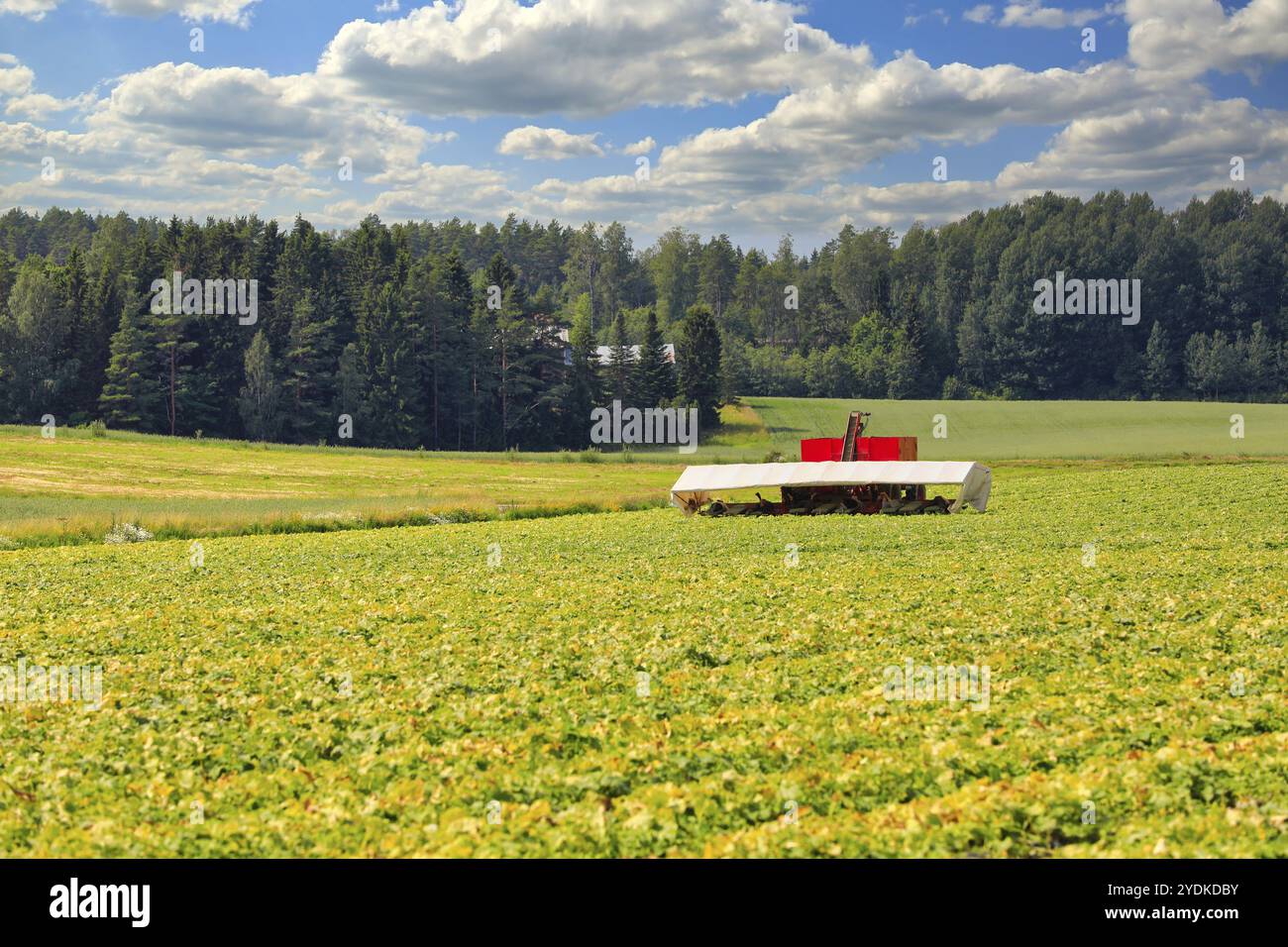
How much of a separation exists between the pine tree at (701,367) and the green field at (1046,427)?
7.24 m

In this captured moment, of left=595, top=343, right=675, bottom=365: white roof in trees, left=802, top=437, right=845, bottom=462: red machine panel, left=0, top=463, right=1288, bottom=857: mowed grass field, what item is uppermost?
left=595, top=343, right=675, bottom=365: white roof in trees

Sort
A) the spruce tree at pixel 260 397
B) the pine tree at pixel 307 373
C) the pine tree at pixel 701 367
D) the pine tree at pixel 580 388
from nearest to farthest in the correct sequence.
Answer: the spruce tree at pixel 260 397 < the pine tree at pixel 307 373 < the pine tree at pixel 580 388 < the pine tree at pixel 701 367

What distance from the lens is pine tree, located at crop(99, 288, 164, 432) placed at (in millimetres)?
106812

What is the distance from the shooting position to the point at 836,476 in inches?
1875

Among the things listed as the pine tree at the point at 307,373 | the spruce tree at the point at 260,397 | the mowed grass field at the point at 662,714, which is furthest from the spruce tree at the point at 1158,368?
the mowed grass field at the point at 662,714

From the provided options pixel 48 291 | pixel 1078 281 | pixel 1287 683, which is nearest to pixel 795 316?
pixel 1078 281

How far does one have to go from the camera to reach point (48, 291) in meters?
111

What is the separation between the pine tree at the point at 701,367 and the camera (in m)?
129

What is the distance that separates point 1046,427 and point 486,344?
60807mm

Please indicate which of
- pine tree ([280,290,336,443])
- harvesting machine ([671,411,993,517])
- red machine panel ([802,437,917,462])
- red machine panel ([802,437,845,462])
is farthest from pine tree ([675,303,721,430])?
harvesting machine ([671,411,993,517])

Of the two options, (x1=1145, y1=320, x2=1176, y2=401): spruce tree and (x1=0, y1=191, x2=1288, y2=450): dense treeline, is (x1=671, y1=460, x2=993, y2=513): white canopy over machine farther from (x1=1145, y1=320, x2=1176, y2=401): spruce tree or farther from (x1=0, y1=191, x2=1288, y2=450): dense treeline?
(x1=1145, y1=320, x2=1176, y2=401): spruce tree

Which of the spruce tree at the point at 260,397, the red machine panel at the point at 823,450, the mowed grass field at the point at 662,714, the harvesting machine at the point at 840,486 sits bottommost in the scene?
the mowed grass field at the point at 662,714

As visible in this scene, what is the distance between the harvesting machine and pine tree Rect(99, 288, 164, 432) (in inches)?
2972

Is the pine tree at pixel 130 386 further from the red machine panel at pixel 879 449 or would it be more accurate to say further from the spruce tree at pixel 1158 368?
the spruce tree at pixel 1158 368
